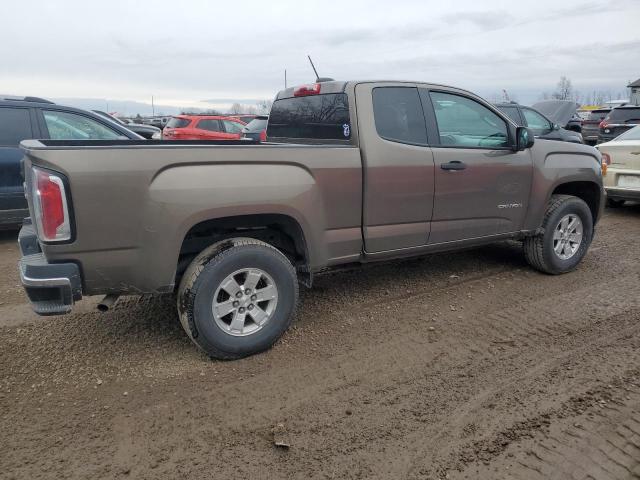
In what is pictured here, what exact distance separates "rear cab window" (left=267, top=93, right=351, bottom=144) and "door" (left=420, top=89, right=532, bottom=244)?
0.77 m

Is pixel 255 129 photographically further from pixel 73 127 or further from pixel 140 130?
pixel 73 127

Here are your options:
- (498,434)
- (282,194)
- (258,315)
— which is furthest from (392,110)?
(498,434)

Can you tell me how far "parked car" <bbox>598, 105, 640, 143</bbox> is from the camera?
14703 millimetres

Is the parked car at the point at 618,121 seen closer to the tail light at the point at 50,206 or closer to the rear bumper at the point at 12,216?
the rear bumper at the point at 12,216

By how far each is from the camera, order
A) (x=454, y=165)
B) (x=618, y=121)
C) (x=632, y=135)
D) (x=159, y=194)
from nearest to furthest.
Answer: (x=159, y=194) < (x=454, y=165) < (x=632, y=135) < (x=618, y=121)

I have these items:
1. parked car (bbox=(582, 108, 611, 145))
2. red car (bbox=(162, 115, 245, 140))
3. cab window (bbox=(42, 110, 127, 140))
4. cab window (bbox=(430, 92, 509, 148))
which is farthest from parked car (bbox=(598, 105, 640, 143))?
cab window (bbox=(42, 110, 127, 140))

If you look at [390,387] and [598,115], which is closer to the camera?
[390,387]

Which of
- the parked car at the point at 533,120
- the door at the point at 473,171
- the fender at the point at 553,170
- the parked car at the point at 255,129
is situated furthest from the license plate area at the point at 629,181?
the parked car at the point at 255,129

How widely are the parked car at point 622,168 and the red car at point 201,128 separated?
9.58m

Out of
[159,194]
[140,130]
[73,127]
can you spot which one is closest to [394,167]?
[159,194]

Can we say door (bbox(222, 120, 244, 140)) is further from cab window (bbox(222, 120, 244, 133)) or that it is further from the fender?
A: the fender

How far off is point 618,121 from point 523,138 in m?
12.8

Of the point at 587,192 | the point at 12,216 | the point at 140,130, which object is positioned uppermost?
the point at 140,130

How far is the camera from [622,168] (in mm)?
8086
